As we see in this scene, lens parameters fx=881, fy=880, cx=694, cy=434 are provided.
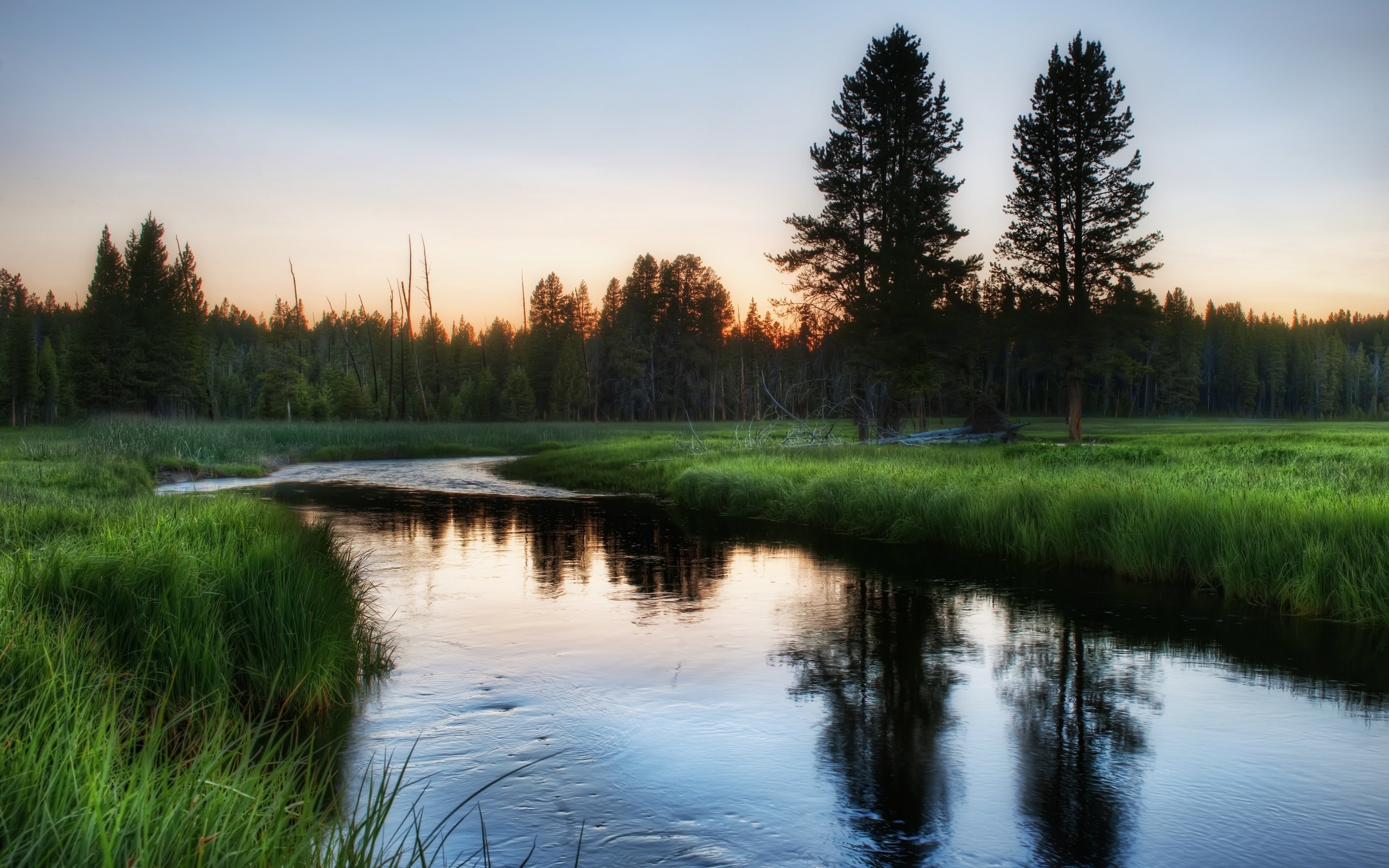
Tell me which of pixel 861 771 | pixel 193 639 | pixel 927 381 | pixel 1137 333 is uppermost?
pixel 1137 333

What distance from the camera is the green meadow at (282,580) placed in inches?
115

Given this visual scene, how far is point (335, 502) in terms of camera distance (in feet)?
70.5

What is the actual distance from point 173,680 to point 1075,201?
112ft

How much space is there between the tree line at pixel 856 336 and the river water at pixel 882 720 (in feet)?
53.8

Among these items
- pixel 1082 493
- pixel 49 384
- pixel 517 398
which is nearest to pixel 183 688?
pixel 1082 493

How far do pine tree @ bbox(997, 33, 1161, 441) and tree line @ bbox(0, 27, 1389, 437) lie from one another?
0.26 feet

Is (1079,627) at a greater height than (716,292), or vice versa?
(716,292)

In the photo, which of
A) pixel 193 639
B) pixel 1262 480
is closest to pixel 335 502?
pixel 193 639

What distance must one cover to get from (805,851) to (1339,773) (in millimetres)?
3630

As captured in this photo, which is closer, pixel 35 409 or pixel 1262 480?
pixel 1262 480

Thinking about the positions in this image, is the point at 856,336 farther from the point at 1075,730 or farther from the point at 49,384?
the point at 49,384

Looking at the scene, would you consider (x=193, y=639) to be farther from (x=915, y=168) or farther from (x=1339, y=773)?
(x=915, y=168)

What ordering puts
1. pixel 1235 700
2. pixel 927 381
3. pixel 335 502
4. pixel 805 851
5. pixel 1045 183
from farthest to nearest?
pixel 1045 183
pixel 927 381
pixel 335 502
pixel 1235 700
pixel 805 851

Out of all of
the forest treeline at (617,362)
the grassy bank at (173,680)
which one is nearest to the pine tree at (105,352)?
the forest treeline at (617,362)
